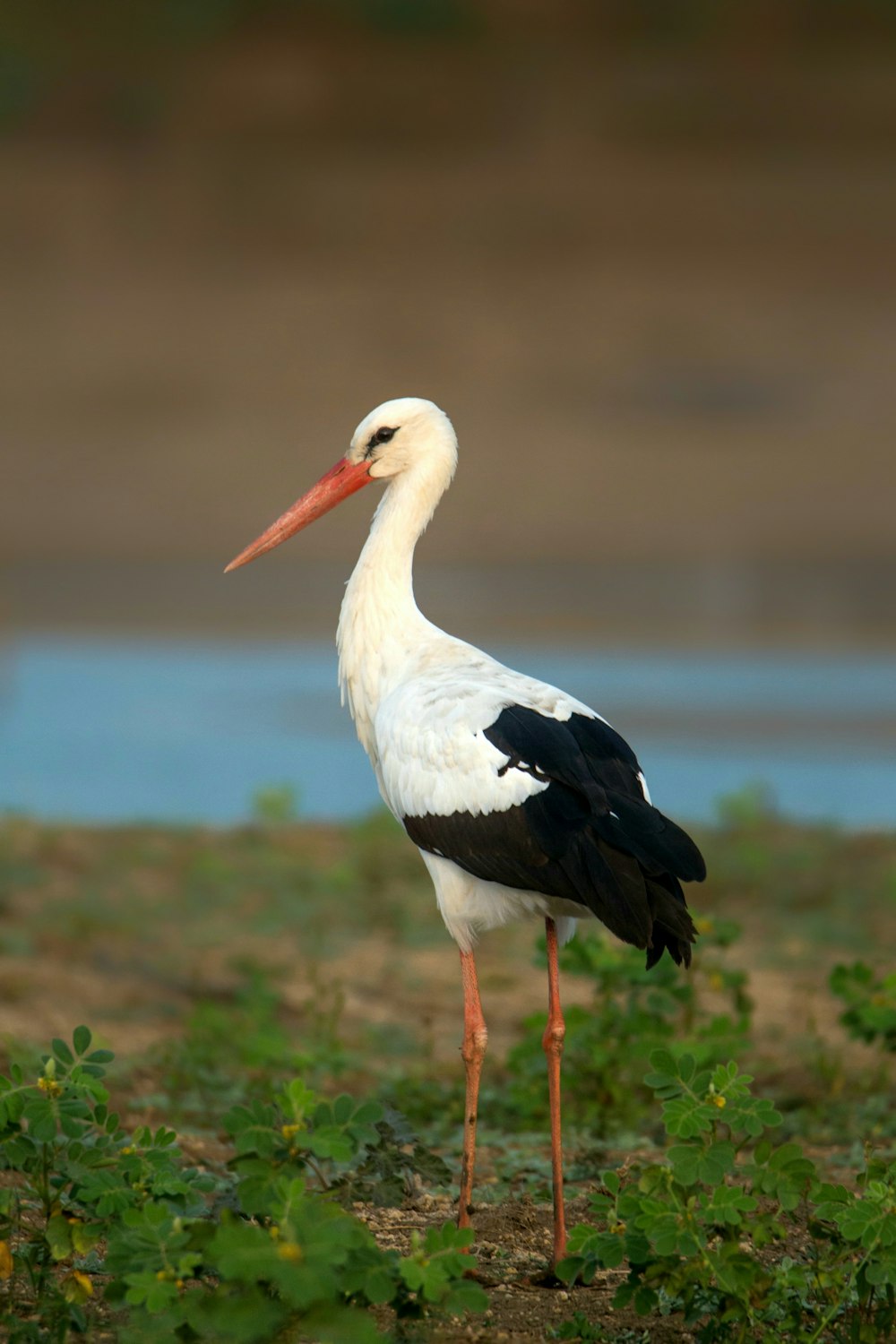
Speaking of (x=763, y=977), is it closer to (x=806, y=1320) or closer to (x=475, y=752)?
(x=475, y=752)

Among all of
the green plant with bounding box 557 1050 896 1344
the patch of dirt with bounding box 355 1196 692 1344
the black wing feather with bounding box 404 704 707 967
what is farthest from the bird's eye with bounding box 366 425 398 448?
the green plant with bounding box 557 1050 896 1344

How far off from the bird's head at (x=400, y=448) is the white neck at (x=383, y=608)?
25 millimetres

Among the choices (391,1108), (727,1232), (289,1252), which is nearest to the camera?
(289,1252)

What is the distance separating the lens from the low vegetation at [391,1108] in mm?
2666

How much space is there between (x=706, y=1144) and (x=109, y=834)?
5.71 metres

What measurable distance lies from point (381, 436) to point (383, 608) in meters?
0.52

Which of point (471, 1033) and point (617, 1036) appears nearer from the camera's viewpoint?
point (471, 1033)

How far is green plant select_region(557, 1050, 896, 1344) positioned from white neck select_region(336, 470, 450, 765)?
1601 millimetres

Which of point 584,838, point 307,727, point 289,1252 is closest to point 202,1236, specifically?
point 289,1252

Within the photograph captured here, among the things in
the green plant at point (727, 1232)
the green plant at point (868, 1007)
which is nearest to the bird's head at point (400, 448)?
the green plant at point (868, 1007)

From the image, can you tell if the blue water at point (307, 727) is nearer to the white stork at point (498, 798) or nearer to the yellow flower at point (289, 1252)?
the white stork at point (498, 798)

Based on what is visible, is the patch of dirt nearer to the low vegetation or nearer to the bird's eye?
the low vegetation

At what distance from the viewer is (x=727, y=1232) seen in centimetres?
286

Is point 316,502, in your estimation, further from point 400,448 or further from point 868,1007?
point 868,1007
